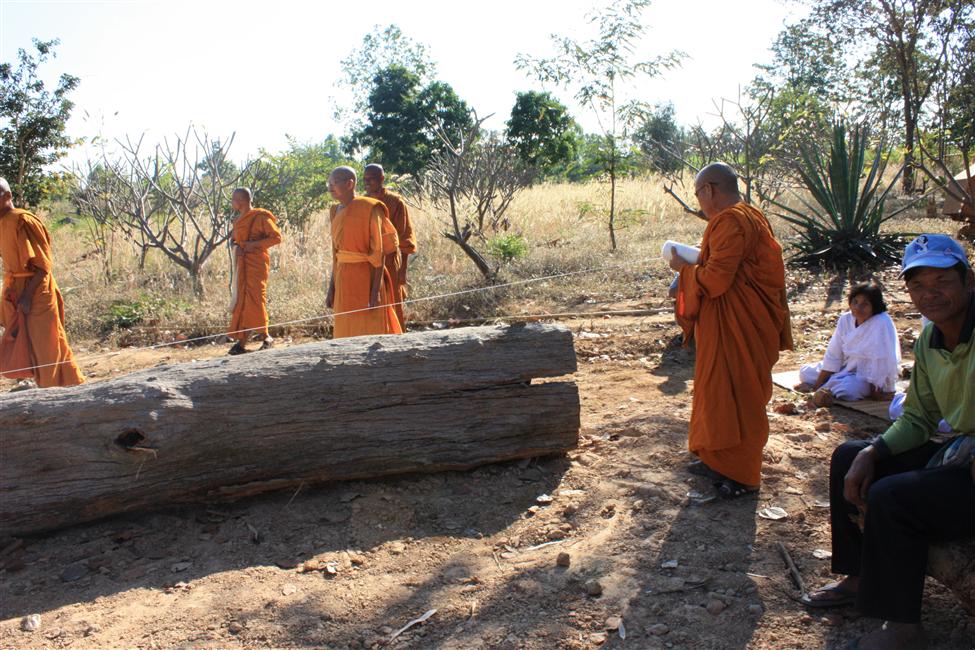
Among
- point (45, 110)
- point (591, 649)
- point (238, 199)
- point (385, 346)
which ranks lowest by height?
point (591, 649)

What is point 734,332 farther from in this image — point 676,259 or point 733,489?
point 733,489

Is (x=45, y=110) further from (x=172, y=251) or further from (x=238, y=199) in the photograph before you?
(x=238, y=199)

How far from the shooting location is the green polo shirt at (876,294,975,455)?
236 centimetres

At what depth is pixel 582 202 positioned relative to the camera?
1562 cm

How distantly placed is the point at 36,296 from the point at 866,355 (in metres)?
5.82

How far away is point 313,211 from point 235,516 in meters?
12.4

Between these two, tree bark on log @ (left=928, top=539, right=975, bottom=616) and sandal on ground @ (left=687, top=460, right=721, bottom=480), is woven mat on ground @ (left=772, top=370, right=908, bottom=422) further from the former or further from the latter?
tree bark on log @ (left=928, top=539, right=975, bottom=616)

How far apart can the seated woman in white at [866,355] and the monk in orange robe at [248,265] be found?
557 centimetres

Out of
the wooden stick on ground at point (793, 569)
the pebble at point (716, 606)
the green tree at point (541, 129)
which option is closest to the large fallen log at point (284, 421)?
the wooden stick on ground at point (793, 569)

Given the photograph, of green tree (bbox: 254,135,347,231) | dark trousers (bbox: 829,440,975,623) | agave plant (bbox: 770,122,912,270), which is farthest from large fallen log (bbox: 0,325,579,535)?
green tree (bbox: 254,135,347,231)

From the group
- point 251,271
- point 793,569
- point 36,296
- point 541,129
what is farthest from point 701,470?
point 541,129

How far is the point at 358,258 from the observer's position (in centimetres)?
580

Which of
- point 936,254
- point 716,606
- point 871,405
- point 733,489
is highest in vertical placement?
point 936,254

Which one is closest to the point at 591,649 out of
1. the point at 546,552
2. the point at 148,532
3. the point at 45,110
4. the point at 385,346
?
Result: the point at 546,552
